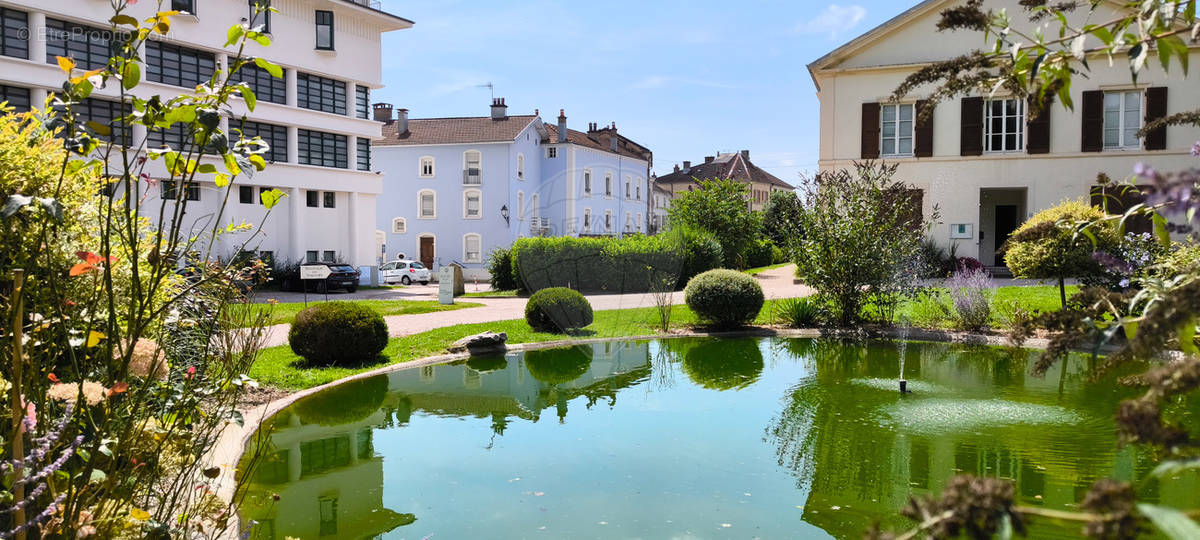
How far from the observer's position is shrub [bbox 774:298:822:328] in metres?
17.7

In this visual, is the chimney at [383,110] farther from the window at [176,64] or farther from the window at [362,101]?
the window at [176,64]

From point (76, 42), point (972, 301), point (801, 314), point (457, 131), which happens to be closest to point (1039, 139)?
point (972, 301)

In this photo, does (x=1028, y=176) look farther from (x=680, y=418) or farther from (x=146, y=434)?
(x=146, y=434)

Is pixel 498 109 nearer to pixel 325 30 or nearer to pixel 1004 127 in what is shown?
pixel 325 30

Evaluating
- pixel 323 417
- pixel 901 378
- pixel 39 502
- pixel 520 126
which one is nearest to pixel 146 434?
pixel 39 502

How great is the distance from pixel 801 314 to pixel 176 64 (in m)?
25.9

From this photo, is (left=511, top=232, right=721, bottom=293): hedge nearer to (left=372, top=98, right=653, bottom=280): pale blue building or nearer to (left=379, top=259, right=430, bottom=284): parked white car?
(left=379, top=259, right=430, bottom=284): parked white car

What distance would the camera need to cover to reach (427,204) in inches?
1909

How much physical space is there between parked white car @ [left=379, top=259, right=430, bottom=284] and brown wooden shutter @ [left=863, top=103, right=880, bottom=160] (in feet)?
71.2

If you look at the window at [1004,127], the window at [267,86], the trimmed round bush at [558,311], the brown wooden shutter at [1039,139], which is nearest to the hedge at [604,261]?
the trimmed round bush at [558,311]

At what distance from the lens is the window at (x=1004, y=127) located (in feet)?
85.1

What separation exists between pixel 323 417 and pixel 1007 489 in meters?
9.40

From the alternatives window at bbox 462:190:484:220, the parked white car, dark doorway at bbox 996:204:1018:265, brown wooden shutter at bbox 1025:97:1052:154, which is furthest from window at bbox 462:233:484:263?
brown wooden shutter at bbox 1025:97:1052:154

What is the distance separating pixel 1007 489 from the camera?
1.40 metres
